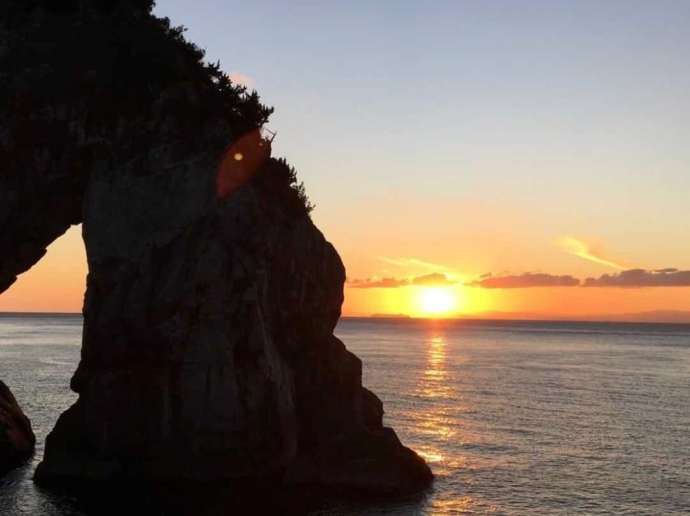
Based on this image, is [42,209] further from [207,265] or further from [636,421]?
[636,421]

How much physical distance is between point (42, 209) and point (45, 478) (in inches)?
575

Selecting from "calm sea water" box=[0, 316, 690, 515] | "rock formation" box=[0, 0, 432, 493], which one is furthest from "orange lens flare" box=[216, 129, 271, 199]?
"calm sea water" box=[0, 316, 690, 515]

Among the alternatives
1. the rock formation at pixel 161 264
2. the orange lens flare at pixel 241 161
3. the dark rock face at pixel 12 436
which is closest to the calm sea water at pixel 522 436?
the dark rock face at pixel 12 436

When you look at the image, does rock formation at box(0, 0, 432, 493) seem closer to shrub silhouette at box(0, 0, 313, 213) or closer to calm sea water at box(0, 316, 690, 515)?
shrub silhouette at box(0, 0, 313, 213)

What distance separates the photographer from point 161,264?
38.4 metres

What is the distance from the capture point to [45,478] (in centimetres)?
3731

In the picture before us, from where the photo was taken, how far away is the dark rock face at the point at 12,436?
1606 inches

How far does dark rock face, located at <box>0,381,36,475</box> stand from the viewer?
40781 mm

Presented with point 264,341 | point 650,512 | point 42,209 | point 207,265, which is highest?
point 42,209

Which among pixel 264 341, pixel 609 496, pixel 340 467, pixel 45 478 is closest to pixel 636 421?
pixel 609 496

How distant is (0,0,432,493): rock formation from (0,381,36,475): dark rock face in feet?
12.7

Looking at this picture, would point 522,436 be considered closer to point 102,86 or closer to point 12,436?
point 12,436

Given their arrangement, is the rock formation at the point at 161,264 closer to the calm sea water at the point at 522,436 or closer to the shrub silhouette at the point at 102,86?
the shrub silhouette at the point at 102,86

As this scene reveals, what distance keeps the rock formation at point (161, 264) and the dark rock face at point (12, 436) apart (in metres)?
3.88
